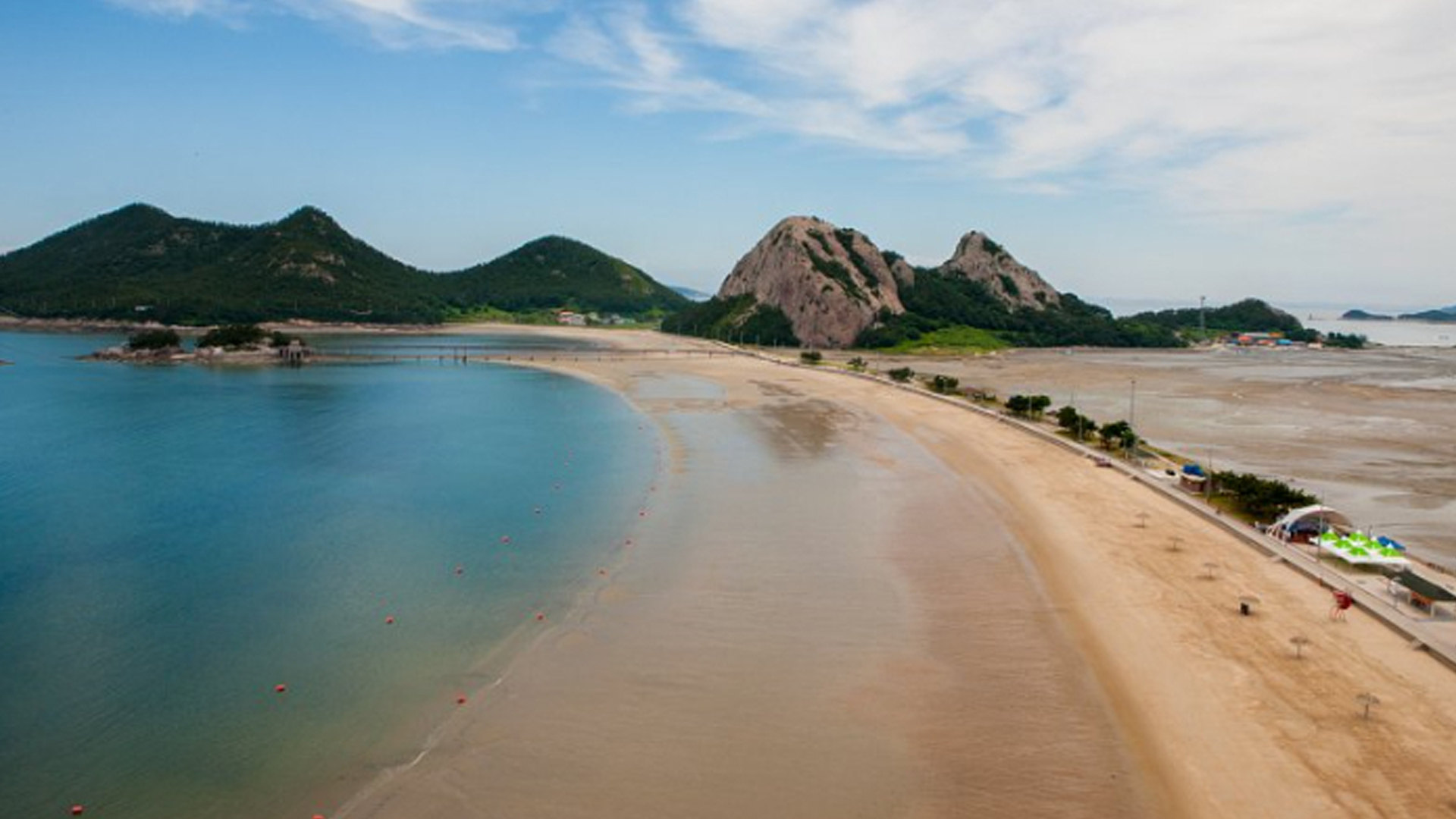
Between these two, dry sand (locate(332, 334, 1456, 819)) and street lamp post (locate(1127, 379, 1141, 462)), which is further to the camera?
street lamp post (locate(1127, 379, 1141, 462))

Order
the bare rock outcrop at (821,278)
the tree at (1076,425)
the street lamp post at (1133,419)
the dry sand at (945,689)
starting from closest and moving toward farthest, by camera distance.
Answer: the dry sand at (945,689) < the street lamp post at (1133,419) < the tree at (1076,425) < the bare rock outcrop at (821,278)

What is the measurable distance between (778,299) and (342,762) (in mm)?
146386

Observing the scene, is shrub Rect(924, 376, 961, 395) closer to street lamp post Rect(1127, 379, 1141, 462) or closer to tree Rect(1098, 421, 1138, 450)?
street lamp post Rect(1127, 379, 1141, 462)

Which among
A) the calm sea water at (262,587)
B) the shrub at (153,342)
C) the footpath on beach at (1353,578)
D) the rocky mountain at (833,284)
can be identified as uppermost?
the rocky mountain at (833,284)

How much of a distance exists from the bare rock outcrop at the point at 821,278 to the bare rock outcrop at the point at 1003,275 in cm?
2686

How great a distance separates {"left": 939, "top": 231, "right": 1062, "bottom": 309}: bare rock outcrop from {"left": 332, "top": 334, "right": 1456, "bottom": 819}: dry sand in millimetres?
171847

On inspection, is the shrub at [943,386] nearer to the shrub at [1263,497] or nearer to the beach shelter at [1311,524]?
the shrub at [1263,497]

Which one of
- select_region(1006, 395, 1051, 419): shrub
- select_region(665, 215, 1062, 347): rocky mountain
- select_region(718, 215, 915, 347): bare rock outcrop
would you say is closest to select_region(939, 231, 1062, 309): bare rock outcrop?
select_region(665, 215, 1062, 347): rocky mountain

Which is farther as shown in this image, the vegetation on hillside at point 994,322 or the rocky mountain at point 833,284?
the vegetation on hillside at point 994,322

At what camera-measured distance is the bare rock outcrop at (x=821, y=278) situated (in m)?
145

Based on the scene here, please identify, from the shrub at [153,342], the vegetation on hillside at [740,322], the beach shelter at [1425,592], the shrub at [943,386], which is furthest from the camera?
the vegetation on hillside at [740,322]

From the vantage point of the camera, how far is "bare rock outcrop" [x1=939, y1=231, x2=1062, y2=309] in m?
189

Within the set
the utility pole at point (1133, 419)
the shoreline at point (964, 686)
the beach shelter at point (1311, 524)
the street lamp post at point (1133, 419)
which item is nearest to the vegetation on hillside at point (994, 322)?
the street lamp post at point (1133, 419)

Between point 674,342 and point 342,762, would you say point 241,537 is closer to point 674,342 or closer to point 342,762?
point 342,762
